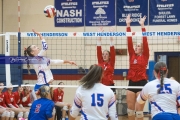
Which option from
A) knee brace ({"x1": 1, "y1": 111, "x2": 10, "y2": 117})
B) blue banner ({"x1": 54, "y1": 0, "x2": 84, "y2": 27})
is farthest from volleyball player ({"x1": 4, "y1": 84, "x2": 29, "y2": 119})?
blue banner ({"x1": 54, "y1": 0, "x2": 84, "y2": 27})

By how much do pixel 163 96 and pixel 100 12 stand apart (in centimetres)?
1050

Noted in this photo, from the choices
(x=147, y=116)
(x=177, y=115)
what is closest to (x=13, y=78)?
(x=147, y=116)

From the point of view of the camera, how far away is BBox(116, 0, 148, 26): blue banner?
15688 mm

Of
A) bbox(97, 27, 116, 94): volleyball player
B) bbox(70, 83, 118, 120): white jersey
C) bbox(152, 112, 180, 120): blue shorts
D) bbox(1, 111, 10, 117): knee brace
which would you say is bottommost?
bbox(1, 111, 10, 117): knee brace

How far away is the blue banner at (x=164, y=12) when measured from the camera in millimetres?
15420

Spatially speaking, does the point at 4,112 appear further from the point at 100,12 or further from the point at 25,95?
the point at 100,12

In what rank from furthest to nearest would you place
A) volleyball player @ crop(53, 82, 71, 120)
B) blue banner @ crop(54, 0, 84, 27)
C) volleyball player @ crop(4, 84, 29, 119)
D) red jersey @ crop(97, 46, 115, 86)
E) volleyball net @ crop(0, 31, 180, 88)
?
1. blue banner @ crop(54, 0, 84, 27)
2. volleyball net @ crop(0, 31, 180, 88)
3. volleyball player @ crop(53, 82, 71, 120)
4. volleyball player @ crop(4, 84, 29, 119)
5. red jersey @ crop(97, 46, 115, 86)

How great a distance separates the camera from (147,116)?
15.1 metres

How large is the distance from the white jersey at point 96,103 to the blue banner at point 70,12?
10784 millimetres

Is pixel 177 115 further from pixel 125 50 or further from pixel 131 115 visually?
pixel 125 50

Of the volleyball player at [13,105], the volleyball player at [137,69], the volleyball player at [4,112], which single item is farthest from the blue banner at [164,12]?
the volleyball player at [137,69]

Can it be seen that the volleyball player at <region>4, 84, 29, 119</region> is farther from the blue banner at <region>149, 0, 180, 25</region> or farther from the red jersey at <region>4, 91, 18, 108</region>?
the blue banner at <region>149, 0, 180, 25</region>

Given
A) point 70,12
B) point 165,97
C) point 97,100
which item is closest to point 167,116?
point 165,97

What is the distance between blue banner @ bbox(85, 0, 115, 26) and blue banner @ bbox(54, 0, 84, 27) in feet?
0.95
